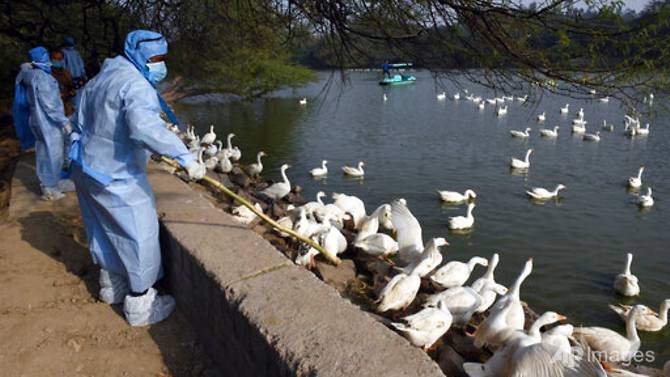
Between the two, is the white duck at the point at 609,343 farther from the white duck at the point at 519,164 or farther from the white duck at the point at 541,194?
the white duck at the point at 519,164

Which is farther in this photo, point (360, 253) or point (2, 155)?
point (2, 155)

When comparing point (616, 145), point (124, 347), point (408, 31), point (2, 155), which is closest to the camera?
point (124, 347)

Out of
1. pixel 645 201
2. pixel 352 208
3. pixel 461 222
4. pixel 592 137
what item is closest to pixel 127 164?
pixel 352 208

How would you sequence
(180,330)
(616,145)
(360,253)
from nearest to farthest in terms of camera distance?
(180,330), (360,253), (616,145)

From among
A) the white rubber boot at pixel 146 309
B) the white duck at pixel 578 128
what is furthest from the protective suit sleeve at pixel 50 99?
the white duck at pixel 578 128

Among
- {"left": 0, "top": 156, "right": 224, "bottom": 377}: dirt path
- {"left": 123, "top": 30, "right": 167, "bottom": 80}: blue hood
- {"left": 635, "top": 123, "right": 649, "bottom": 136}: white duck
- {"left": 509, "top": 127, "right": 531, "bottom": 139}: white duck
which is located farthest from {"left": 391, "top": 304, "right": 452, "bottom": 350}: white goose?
{"left": 635, "top": 123, "right": 649, "bottom": 136}: white duck

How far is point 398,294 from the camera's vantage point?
15.8 ft

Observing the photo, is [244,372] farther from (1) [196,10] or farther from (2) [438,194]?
(2) [438,194]

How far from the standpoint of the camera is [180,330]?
3377 millimetres

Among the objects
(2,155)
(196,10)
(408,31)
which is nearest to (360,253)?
(408,31)

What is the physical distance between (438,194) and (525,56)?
315 inches

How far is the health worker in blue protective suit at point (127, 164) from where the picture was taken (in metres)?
3.11

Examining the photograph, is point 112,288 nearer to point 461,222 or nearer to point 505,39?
point 505,39

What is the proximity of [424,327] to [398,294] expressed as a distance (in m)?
0.78
